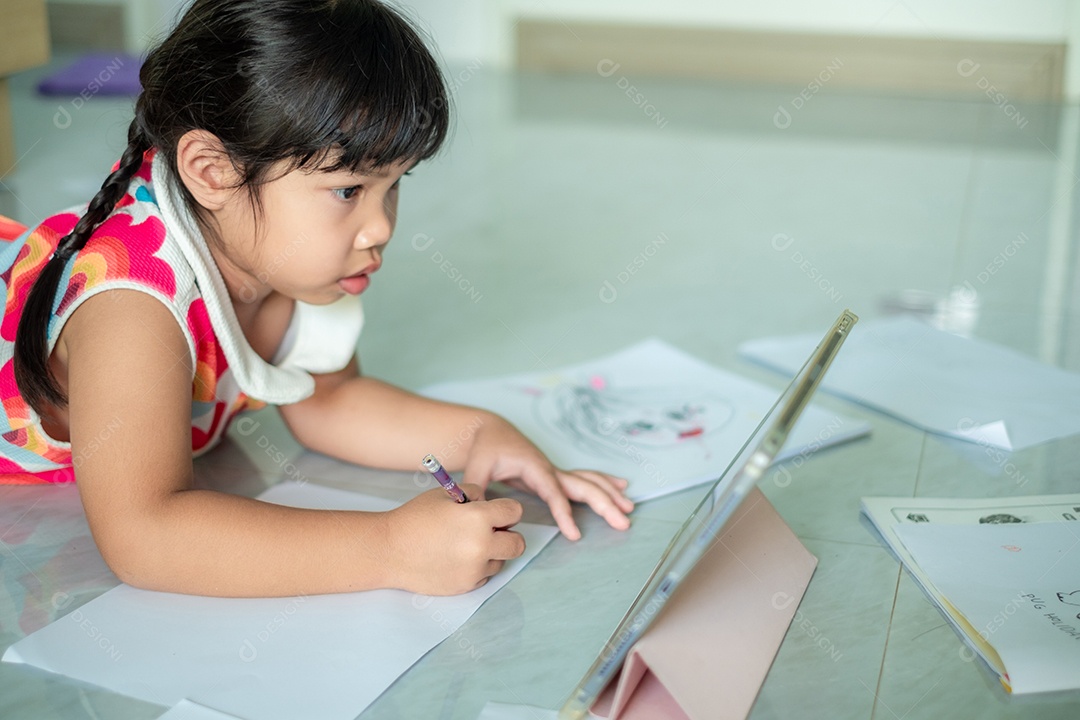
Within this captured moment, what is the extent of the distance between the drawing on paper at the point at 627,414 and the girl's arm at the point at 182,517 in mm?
316

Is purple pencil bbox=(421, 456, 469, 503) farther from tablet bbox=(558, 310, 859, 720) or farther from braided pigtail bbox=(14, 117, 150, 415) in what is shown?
braided pigtail bbox=(14, 117, 150, 415)

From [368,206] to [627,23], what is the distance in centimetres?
274

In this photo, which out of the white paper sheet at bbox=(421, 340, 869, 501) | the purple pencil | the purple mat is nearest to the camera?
the purple pencil

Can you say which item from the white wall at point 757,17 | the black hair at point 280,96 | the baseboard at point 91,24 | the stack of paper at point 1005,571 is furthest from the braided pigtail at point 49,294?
the baseboard at point 91,24

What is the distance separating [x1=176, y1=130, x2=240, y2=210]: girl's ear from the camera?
862 mm

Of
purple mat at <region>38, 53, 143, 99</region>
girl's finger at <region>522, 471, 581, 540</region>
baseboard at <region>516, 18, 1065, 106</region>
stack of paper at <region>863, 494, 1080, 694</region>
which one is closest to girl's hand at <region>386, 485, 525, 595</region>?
girl's finger at <region>522, 471, 581, 540</region>

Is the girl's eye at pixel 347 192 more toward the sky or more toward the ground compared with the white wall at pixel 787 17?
more toward the ground

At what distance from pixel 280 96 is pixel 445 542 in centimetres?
36

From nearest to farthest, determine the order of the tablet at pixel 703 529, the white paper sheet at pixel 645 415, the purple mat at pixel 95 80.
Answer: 1. the tablet at pixel 703 529
2. the white paper sheet at pixel 645 415
3. the purple mat at pixel 95 80

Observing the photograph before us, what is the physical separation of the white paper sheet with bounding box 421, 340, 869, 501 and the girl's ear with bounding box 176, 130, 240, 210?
0.40 meters

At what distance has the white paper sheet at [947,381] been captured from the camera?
1.17 metres

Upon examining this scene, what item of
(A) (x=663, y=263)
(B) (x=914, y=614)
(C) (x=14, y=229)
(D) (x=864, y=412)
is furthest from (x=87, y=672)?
(A) (x=663, y=263)

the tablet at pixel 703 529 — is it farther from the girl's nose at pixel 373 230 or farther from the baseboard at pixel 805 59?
the baseboard at pixel 805 59

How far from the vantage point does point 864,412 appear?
4.00 ft
